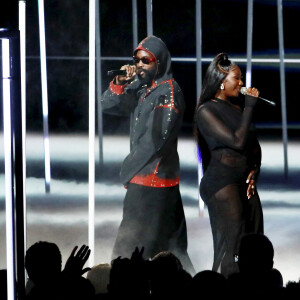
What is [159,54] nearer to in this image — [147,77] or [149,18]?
[147,77]

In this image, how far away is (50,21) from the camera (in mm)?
5184

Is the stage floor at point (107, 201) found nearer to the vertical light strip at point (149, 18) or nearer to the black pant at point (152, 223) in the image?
the black pant at point (152, 223)

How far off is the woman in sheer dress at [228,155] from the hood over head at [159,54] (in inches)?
8.7

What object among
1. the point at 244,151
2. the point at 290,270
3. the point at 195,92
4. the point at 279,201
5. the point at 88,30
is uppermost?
the point at 88,30

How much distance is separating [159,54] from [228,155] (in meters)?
0.68

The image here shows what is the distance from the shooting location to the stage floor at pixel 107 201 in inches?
204

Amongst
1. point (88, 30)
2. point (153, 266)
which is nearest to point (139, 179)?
point (88, 30)

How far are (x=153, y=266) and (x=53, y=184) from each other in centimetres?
195

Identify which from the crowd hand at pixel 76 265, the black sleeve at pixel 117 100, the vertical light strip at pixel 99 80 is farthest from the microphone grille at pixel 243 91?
the crowd hand at pixel 76 265

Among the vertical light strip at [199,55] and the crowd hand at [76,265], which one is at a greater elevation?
the vertical light strip at [199,55]

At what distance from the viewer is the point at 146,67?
194 inches

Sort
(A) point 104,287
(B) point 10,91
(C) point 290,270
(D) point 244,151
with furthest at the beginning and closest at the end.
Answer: (C) point 290,270
(D) point 244,151
(A) point 104,287
(B) point 10,91

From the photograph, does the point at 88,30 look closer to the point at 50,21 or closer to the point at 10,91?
the point at 50,21

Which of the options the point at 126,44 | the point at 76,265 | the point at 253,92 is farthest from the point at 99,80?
the point at 76,265
